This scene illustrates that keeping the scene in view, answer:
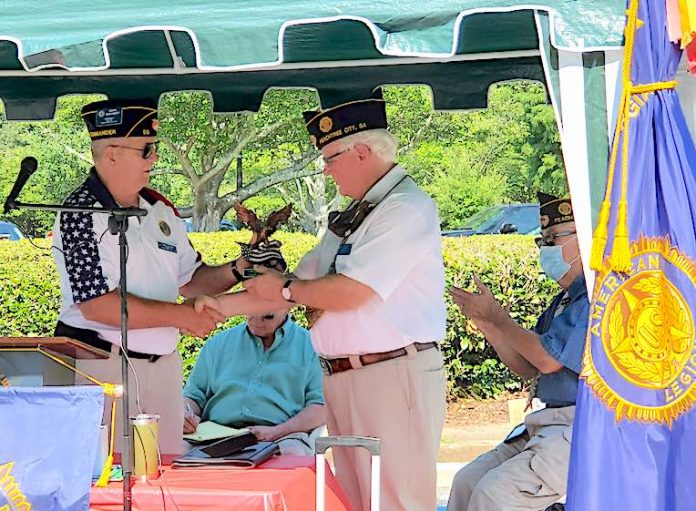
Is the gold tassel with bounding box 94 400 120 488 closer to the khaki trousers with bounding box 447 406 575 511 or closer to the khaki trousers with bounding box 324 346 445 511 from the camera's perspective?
the khaki trousers with bounding box 324 346 445 511

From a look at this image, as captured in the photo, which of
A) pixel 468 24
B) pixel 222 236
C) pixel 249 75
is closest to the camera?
pixel 468 24

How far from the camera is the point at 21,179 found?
3014mm

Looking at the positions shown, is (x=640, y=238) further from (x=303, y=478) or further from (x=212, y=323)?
(x=212, y=323)

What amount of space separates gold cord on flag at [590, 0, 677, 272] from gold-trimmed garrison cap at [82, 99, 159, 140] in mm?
2013

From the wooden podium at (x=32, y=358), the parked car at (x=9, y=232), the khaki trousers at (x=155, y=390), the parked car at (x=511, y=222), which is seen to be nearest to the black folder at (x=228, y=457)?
the wooden podium at (x=32, y=358)

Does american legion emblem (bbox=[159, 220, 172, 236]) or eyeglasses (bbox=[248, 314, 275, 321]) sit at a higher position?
american legion emblem (bbox=[159, 220, 172, 236])

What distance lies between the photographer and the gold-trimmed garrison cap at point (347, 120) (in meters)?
4.32

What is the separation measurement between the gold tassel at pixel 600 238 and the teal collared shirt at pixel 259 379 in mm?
2288

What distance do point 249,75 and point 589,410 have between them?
10.1 ft

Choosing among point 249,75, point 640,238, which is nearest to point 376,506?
point 640,238

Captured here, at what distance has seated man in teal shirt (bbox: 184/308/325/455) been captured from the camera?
5027 mm

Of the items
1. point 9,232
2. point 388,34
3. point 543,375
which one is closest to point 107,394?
point 388,34

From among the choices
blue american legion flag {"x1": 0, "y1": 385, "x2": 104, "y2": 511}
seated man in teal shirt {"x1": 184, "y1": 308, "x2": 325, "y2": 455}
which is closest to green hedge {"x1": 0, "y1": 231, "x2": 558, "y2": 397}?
seated man in teal shirt {"x1": 184, "y1": 308, "x2": 325, "y2": 455}

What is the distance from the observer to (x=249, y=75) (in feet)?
18.3
